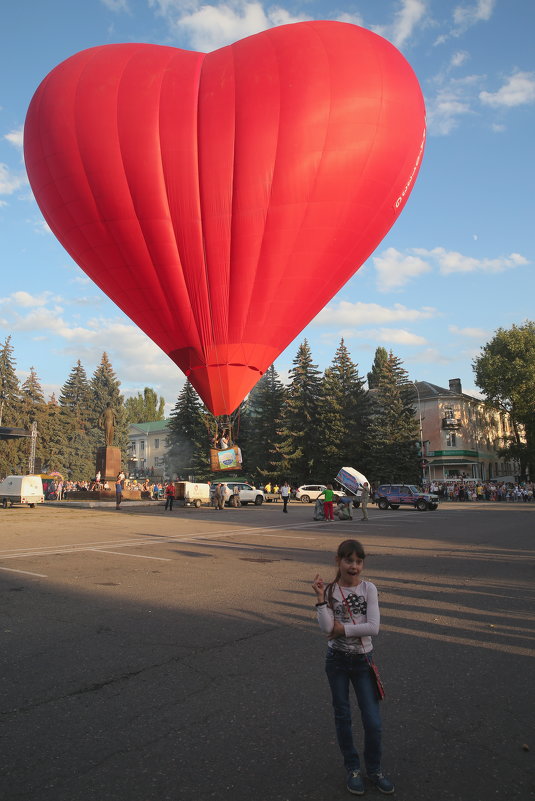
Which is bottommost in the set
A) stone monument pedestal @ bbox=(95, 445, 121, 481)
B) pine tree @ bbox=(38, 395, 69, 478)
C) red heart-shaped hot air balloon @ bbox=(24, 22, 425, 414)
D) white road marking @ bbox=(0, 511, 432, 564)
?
white road marking @ bbox=(0, 511, 432, 564)

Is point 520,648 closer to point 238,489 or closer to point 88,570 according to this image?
point 88,570

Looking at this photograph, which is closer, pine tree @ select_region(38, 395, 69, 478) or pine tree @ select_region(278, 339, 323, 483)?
pine tree @ select_region(278, 339, 323, 483)

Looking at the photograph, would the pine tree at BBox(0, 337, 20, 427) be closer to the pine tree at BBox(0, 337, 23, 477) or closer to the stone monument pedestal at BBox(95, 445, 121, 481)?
the pine tree at BBox(0, 337, 23, 477)

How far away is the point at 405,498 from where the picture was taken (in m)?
33.5

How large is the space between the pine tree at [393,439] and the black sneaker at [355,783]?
51825 millimetres

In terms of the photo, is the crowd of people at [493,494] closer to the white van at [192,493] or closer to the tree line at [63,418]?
the white van at [192,493]

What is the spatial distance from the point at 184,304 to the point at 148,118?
5990mm

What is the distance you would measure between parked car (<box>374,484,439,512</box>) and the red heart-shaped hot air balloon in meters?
17.1

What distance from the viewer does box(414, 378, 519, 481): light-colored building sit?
6669 cm

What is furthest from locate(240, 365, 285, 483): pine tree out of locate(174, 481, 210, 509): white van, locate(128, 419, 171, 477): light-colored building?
locate(128, 419, 171, 477): light-colored building

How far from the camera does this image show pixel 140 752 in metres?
3.32

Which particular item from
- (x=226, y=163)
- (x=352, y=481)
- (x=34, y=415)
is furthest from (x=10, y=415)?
(x=226, y=163)

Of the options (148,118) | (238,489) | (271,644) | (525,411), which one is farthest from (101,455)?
(525,411)

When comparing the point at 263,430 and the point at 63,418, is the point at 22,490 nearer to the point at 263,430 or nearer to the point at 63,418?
the point at 263,430
